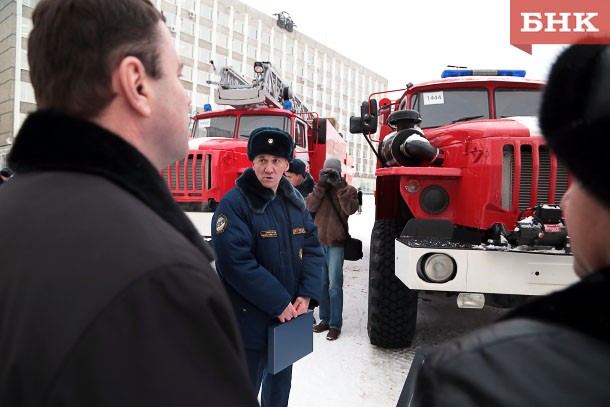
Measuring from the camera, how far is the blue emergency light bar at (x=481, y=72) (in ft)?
15.0

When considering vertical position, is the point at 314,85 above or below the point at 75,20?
above

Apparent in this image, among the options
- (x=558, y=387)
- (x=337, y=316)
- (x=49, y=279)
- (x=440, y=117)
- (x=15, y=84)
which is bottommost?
(x=337, y=316)

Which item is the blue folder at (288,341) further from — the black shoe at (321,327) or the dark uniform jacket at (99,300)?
the black shoe at (321,327)

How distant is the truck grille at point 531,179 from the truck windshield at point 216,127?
514 cm

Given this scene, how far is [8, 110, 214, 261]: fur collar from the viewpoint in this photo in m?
0.75

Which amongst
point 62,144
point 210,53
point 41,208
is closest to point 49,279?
point 41,208

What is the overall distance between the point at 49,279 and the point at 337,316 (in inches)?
144

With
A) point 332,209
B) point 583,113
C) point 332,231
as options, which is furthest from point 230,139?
point 583,113

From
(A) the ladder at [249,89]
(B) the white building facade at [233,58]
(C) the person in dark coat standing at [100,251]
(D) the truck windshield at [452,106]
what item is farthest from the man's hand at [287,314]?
(B) the white building facade at [233,58]

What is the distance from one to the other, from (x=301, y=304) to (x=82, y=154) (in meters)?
1.83

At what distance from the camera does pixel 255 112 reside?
736cm

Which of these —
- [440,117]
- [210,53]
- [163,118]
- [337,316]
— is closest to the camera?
[163,118]

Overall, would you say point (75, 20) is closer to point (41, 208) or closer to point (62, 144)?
point (62, 144)

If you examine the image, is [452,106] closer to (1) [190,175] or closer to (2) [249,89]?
(1) [190,175]
